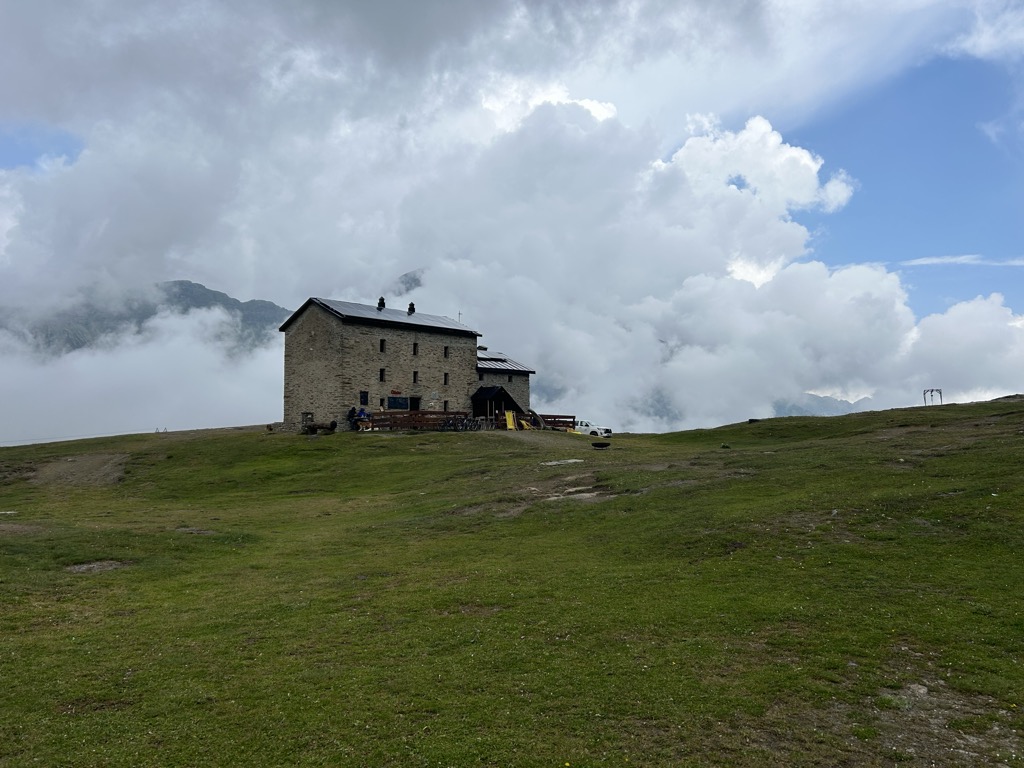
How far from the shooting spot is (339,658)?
13.2m

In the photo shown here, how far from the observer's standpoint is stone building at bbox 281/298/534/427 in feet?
224

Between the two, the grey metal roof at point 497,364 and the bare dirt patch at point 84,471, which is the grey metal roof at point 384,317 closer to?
the grey metal roof at point 497,364

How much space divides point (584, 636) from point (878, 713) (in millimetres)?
5328

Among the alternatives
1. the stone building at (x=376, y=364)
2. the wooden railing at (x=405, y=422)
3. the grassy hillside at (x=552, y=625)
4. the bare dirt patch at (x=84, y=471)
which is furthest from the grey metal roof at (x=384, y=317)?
the grassy hillside at (x=552, y=625)

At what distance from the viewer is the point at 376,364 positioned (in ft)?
230

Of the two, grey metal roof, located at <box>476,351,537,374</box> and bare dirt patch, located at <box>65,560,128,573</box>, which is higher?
grey metal roof, located at <box>476,351,537,374</box>

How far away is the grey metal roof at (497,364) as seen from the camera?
3167 inches

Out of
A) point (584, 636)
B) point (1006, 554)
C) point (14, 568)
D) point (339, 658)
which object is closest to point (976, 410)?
point (1006, 554)

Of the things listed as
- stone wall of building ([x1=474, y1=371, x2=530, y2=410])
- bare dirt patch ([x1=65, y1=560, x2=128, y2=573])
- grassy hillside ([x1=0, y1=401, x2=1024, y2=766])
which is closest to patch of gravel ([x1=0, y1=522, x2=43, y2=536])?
grassy hillside ([x1=0, y1=401, x2=1024, y2=766])

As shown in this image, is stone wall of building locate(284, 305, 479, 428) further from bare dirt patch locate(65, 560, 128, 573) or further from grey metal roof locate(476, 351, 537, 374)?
bare dirt patch locate(65, 560, 128, 573)

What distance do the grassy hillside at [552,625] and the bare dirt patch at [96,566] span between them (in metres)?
0.12

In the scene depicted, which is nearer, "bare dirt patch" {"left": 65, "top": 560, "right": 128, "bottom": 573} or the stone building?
"bare dirt patch" {"left": 65, "top": 560, "right": 128, "bottom": 573}

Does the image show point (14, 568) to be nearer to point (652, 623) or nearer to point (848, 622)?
point (652, 623)

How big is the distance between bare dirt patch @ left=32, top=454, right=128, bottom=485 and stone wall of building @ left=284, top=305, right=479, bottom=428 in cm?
1947
